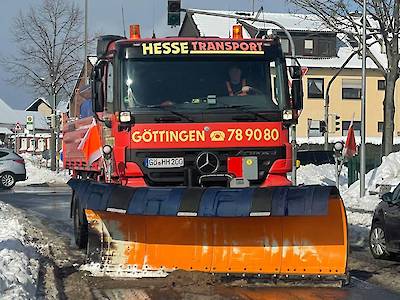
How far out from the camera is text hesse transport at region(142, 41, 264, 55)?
9975mm

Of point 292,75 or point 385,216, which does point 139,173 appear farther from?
point 385,216

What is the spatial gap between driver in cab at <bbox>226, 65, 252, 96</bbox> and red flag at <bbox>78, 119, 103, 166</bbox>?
87.4 inches

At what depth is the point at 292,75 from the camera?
32.9 ft

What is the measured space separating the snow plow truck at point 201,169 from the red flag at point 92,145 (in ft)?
2.53

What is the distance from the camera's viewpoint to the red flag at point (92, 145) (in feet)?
37.5

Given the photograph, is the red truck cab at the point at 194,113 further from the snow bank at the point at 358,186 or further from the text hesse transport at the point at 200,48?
the snow bank at the point at 358,186

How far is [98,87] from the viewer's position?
10086 millimetres

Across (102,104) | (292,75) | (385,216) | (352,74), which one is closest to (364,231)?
(385,216)

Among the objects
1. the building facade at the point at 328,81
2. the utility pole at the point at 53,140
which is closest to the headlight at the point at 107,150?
Result: the utility pole at the point at 53,140

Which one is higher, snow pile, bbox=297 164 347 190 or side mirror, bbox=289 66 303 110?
side mirror, bbox=289 66 303 110

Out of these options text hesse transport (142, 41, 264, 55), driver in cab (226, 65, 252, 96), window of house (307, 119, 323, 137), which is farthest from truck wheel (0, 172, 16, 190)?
window of house (307, 119, 323, 137)

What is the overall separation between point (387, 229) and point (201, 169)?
3115 mm

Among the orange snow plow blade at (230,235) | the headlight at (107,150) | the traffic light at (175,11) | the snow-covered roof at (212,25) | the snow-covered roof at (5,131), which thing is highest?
the snow-covered roof at (212,25)

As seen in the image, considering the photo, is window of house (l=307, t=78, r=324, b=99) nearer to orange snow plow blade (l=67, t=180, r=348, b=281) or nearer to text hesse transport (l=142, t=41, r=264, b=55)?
text hesse transport (l=142, t=41, r=264, b=55)
